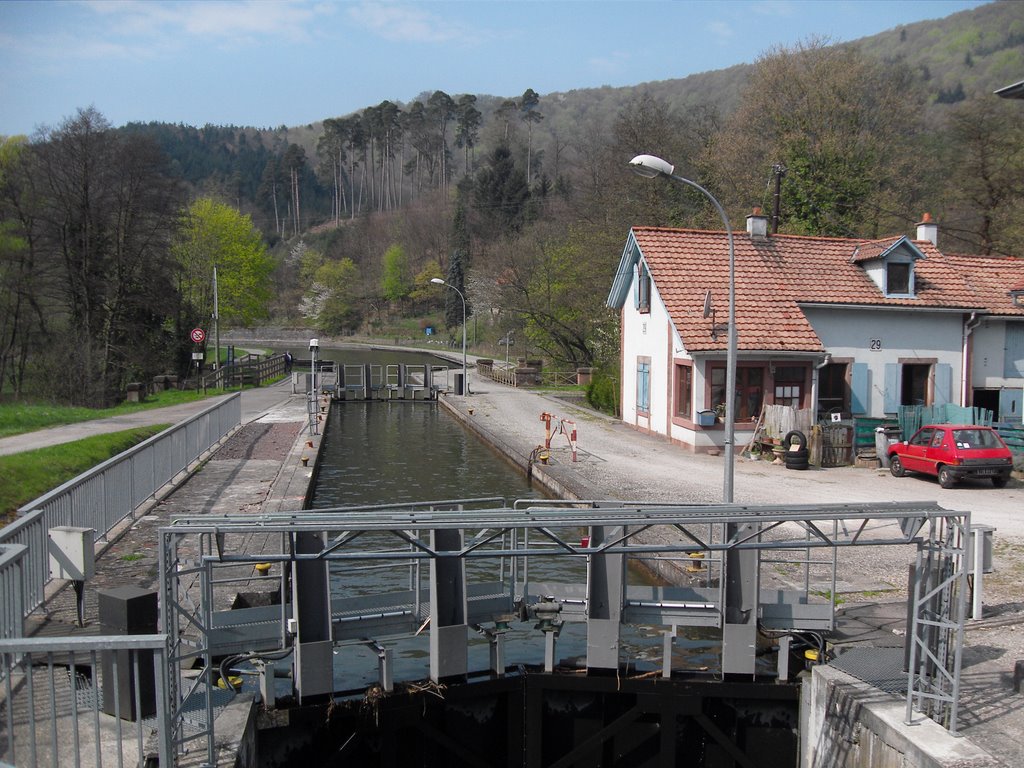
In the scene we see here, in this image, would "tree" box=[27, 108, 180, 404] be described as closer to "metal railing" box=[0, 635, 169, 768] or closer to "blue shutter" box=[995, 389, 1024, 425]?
"metal railing" box=[0, 635, 169, 768]

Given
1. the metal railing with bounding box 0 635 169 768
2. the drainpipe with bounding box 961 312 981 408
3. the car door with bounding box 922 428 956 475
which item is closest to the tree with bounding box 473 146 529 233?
the drainpipe with bounding box 961 312 981 408

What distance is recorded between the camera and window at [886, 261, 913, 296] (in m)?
25.3

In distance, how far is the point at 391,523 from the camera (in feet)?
24.9

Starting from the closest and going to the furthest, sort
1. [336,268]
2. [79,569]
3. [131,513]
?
[79,569], [131,513], [336,268]

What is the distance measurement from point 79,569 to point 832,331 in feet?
68.3

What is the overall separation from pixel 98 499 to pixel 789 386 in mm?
17397

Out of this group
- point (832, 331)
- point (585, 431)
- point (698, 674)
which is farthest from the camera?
point (585, 431)

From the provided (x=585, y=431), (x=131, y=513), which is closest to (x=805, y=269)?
(x=585, y=431)

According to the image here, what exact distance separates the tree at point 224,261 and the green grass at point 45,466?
37.3 m

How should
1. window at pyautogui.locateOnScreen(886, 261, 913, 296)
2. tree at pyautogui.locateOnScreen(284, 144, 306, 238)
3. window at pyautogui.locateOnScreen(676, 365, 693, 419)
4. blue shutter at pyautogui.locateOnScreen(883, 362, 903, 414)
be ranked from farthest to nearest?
tree at pyautogui.locateOnScreen(284, 144, 306, 238) → window at pyautogui.locateOnScreen(886, 261, 913, 296) → blue shutter at pyautogui.locateOnScreen(883, 362, 903, 414) → window at pyautogui.locateOnScreen(676, 365, 693, 419)

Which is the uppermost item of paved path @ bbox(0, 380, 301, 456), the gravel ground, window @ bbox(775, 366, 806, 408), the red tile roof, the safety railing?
the red tile roof

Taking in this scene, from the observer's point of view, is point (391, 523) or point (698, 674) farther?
point (698, 674)

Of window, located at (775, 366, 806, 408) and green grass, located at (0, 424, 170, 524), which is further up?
window, located at (775, 366, 806, 408)

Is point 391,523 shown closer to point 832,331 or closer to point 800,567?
point 800,567
